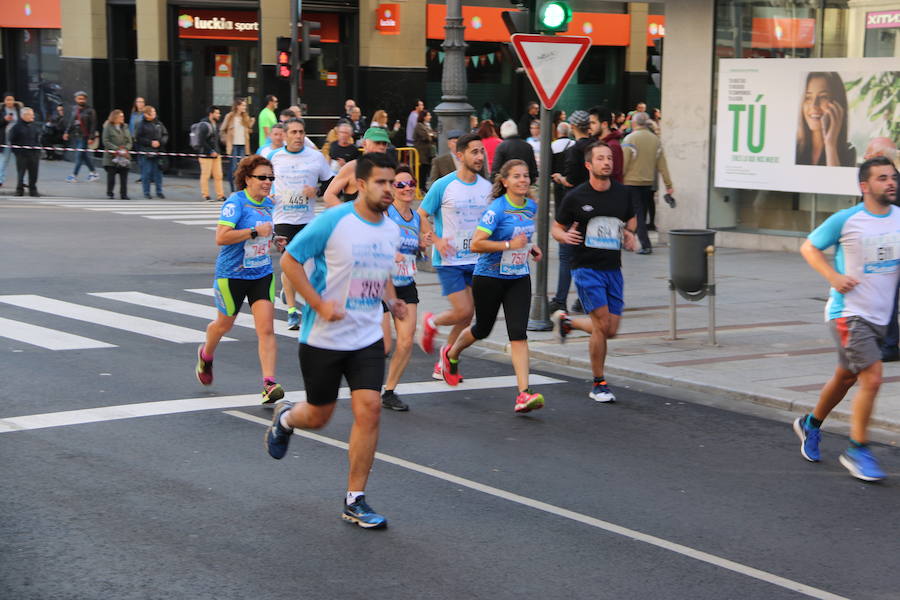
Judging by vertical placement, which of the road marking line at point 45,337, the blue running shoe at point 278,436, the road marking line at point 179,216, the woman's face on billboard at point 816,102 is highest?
the woman's face on billboard at point 816,102

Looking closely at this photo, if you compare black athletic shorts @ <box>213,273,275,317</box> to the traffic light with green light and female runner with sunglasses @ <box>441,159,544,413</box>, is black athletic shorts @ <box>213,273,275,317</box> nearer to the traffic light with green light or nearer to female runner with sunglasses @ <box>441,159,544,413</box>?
female runner with sunglasses @ <box>441,159,544,413</box>

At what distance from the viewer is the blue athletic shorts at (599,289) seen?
31.4ft

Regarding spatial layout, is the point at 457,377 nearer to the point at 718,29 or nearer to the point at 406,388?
the point at 406,388

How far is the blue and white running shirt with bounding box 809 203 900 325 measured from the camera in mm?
7441

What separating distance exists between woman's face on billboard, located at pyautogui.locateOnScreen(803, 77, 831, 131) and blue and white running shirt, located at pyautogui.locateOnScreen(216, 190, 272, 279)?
1087cm

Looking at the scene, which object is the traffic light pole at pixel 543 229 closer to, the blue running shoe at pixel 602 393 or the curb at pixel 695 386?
the curb at pixel 695 386

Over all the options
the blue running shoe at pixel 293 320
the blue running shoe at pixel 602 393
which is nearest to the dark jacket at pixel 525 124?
the blue running shoe at pixel 293 320

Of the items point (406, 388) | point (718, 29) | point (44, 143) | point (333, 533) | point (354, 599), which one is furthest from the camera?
point (44, 143)

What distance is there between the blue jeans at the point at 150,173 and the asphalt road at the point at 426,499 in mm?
16021

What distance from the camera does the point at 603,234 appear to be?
31.3ft

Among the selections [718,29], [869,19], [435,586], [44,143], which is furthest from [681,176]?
[44,143]

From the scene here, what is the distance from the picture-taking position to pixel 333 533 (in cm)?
622

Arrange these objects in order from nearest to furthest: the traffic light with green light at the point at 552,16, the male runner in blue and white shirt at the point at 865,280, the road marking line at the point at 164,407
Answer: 1. the male runner in blue and white shirt at the point at 865,280
2. the road marking line at the point at 164,407
3. the traffic light with green light at the point at 552,16

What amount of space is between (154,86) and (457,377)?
23.8 metres
